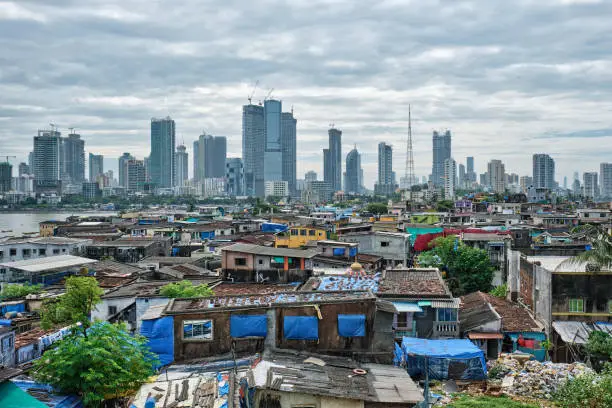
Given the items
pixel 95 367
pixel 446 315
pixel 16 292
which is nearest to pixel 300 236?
pixel 16 292

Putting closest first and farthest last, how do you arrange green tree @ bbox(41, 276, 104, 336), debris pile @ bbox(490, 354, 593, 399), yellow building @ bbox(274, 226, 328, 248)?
1. debris pile @ bbox(490, 354, 593, 399)
2. green tree @ bbox(41, 276, 104, 336)
3. yellow building @ bbox(274, 226, 328, 248)

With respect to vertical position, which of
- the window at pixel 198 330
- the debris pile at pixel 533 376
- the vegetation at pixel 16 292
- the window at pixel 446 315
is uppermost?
the window at pixel 198 330

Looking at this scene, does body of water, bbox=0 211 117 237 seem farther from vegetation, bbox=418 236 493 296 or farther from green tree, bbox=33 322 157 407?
green tree, bbox=33 322 157 407

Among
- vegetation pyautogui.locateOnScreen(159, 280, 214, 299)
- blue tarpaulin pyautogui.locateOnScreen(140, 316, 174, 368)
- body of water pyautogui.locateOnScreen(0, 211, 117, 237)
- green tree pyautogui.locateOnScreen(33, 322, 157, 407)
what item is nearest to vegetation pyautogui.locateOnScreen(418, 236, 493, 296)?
vegetation pyautogui.locateOnScreen(159, 280, 214, 299)

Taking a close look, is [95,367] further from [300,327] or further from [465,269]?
[465,269]

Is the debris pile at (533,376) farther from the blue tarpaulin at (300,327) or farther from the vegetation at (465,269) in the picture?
the vegetation at (465,269)

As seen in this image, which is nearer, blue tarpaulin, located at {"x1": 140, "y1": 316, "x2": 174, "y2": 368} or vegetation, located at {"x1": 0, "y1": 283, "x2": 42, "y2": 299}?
blue tarpaulin, located at {"x1": 140, "y1": 316, "x2": 174, "y2": 368}

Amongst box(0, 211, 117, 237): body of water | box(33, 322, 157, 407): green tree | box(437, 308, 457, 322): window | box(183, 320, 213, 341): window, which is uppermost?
box(183, 320, 213, 341): window

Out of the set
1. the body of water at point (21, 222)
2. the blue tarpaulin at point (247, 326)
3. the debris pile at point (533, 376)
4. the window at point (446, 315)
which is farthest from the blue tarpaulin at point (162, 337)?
the body of water at point (21, 222)
